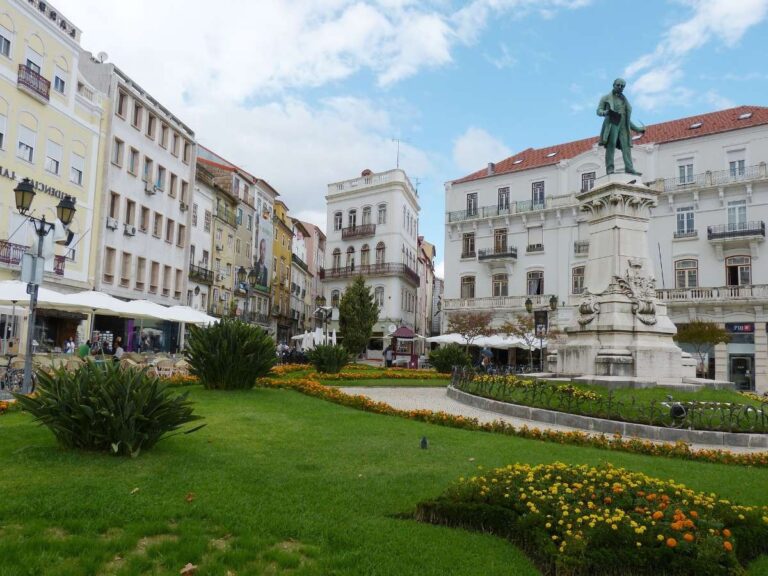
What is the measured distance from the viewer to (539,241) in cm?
4500

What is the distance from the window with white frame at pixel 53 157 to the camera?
96.7 ft

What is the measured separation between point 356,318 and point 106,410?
123 ft

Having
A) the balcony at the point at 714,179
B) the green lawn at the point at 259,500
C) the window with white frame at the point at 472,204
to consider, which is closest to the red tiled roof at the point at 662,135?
the window with white frame at the point at 472,204

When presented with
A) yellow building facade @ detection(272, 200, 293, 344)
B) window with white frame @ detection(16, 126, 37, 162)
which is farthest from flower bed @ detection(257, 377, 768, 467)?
yellow building facade @ detection(272, 200, 293, 344)

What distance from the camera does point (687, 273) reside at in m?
39.2

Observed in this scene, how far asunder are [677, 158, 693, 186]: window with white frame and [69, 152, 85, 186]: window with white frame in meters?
34.8

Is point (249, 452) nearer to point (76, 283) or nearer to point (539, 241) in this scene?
point (76, 283)

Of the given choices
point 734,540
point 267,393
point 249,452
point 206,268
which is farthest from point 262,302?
point 734,540

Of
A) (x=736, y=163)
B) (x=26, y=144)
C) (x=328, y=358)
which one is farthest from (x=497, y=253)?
(x=26, y=144)

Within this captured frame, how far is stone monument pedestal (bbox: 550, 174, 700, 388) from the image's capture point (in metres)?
15.9

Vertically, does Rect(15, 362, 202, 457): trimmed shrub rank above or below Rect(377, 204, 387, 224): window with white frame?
below

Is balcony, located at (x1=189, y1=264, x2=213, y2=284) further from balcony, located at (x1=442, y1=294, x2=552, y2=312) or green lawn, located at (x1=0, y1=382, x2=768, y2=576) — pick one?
green lawn, located at (x1=0, y1=382, x2=768, y2=576)

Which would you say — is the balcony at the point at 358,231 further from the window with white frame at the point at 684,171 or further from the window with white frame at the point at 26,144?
the window with white frame at the point at 26,144

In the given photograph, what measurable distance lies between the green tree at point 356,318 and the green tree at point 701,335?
19815 mm
